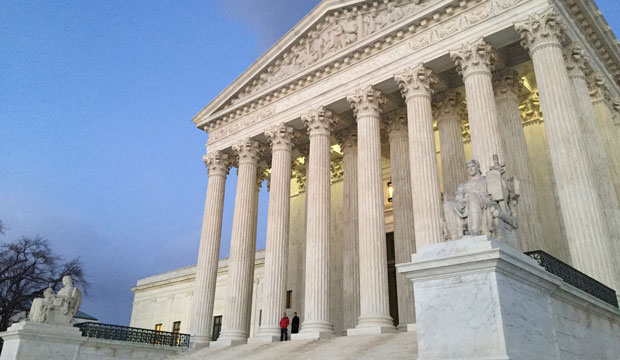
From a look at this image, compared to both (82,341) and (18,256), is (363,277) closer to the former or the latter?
(82,341)

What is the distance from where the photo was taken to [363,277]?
19656 millimetres

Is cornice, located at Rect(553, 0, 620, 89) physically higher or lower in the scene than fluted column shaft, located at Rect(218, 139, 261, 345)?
higher

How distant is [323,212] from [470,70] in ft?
29.4

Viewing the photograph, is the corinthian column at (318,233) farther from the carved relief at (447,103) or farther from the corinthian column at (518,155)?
the corinthian column at (518,155)

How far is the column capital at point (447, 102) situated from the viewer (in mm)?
23359

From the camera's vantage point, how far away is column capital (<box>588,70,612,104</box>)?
20.2 metres

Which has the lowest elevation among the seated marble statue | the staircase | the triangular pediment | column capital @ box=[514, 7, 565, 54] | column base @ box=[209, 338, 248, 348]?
the staircase

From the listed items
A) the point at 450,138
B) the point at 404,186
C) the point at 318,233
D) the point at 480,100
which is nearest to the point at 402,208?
the point at 404,186

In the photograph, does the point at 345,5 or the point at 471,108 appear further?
the point at 345,5

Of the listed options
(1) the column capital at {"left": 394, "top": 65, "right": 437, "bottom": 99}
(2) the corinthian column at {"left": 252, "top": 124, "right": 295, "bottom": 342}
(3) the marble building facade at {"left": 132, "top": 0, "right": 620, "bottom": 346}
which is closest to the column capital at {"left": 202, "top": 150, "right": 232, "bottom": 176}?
(3) the marble building facade at {"left": 132, "top": 0, "right": 620, "bottom": 346}

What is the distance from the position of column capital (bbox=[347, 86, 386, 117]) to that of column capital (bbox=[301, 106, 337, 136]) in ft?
6.36

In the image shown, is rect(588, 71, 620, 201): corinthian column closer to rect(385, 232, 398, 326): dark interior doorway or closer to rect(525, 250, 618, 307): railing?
rect(525, 250, 618, 307): railing

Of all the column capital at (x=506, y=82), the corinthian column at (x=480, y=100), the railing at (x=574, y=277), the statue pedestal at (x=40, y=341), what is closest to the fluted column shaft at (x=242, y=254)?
the statue pedestal at (x=40, y=341)

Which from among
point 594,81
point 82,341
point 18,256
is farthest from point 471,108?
→ point 18,256
